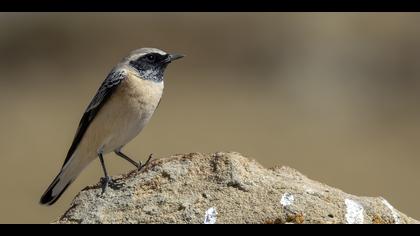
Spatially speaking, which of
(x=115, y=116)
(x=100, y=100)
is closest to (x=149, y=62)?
(x=100, y=100)

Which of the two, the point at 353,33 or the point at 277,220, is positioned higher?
the point at 353,33

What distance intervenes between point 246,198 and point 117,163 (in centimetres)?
1103

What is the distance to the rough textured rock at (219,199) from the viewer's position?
Answer: 690 cm

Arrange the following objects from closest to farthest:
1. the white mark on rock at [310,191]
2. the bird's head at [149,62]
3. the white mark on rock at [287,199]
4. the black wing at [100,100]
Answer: the white mark on rock at [287,199]
the white mark on rock at [310,191]
the black wing at [100,100]
the bird's head at [149,62]

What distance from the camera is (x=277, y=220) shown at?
685 cm

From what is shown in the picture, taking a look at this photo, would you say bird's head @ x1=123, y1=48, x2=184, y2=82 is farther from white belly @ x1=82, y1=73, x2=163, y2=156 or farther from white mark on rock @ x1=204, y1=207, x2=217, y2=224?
white mark on rock @ x1=204, y1=207, x2=217, y2=224

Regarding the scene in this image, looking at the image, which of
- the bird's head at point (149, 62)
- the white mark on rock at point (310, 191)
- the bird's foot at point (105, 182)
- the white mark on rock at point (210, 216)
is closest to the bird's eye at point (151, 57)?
the bird's head at point (149, 62)

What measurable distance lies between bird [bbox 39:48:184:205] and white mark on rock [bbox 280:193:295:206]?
241 cm

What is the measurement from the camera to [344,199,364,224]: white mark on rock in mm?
6978

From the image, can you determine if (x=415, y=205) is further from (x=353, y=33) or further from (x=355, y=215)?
(x=353, y=33)

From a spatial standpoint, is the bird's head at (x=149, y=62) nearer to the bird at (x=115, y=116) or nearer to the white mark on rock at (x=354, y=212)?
the bird at (x=115, y=116)

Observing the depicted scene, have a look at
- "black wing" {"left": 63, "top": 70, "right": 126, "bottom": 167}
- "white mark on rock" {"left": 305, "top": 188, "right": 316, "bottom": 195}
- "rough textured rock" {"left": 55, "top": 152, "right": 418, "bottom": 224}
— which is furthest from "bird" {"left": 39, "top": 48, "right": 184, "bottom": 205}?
"white mark on rock" {"left": 305, "top": 188, "right": 316, "bottom": 195}

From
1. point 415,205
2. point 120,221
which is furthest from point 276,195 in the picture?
point 415,205
